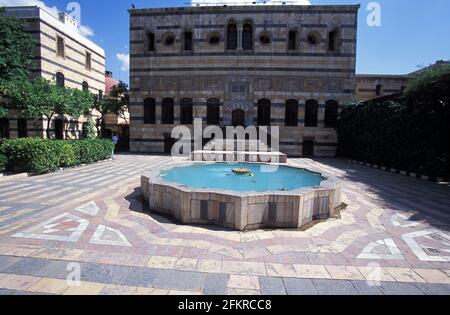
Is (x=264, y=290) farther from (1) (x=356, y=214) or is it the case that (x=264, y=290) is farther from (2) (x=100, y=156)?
(2) (x=100, y=156)

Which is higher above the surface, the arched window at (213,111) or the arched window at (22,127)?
the arched window at (213,111)

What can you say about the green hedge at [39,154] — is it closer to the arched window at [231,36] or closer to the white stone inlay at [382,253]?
the white stone inlay at [382,253]

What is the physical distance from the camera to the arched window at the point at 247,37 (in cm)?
2145

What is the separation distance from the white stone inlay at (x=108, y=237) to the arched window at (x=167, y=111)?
58.9 feet

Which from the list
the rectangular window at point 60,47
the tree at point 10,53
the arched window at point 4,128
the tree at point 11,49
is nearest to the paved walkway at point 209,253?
the tree at point 10,53

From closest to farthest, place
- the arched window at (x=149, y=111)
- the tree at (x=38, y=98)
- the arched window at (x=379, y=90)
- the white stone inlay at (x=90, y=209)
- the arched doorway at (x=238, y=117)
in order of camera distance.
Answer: the white stone inlay at (x=90, y=209) < the tree at (x=38, y=98) < the arched doorway at (x=238, y=117) < the arched window at (x=149, y=111) < the arched window at (x=379, y=90)

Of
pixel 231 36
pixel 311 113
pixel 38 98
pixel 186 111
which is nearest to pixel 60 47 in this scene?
pixel 38 98

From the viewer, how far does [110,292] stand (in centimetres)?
336

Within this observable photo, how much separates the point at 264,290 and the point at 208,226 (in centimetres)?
244

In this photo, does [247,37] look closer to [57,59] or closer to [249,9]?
[249,9]

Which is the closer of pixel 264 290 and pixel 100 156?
pixel 264 290

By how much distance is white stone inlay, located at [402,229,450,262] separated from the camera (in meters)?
4.53

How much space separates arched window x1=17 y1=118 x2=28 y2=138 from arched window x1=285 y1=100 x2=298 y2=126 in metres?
20.8

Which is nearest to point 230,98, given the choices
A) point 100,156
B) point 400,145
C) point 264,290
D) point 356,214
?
point 100,156
